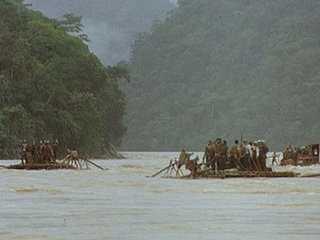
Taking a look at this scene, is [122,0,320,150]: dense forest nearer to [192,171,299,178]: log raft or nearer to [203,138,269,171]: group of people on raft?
[203,138,269,171]: group of people on raft

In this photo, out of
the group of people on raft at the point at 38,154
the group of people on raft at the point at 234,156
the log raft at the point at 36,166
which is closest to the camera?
the group of people on raft at the point at 234,156

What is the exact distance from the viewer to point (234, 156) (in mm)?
42312

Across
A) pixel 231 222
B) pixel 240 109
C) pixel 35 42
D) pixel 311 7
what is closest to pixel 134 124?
pixel 240 109

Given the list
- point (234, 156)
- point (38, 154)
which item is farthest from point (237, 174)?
point (38, 154)

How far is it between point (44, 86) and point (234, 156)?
4429cm

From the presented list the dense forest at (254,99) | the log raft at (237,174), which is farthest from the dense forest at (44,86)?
the dense forest at (254,99)

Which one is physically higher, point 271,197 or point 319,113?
point 319,113

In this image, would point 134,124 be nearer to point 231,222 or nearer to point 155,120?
point 155,120

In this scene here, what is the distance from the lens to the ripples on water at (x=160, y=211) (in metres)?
17.1

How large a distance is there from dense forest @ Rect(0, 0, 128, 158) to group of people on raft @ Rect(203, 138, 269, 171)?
119 feet

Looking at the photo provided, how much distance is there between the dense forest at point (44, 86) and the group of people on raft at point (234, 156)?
3626cm

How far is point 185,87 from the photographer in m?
199

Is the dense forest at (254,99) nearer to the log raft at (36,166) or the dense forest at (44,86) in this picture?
the dense forest at (44,86)

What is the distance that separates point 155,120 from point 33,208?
166605mm
